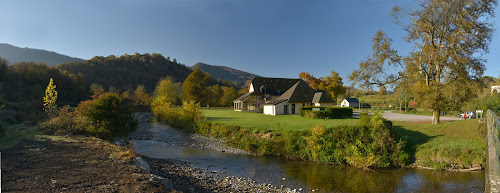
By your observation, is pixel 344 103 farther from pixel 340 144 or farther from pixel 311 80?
pixel 340 144

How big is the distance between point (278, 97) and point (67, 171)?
40172 millimetres

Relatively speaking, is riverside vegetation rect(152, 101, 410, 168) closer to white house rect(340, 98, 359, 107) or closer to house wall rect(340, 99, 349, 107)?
white house rect(340, 98, 359, 107)

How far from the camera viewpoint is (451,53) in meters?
17.3

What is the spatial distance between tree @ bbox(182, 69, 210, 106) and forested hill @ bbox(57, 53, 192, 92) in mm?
21013

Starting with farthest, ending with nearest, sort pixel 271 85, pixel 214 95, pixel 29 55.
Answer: pixel 29 55 → pixel 214 95 → pixel 271 85

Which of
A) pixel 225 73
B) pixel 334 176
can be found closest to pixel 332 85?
pixel 334 176

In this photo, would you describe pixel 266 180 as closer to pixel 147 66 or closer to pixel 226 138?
pixel 226 138

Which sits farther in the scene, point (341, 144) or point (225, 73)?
point (225, 73)

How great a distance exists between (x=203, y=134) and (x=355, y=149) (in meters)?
13.8

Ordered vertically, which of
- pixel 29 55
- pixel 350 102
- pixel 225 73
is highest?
pixel 225 73

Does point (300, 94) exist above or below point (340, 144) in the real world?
above

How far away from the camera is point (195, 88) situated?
5356 centimetres

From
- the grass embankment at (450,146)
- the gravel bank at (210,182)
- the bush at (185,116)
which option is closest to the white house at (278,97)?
the bush at (185,116)

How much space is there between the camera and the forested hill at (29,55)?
295ft
